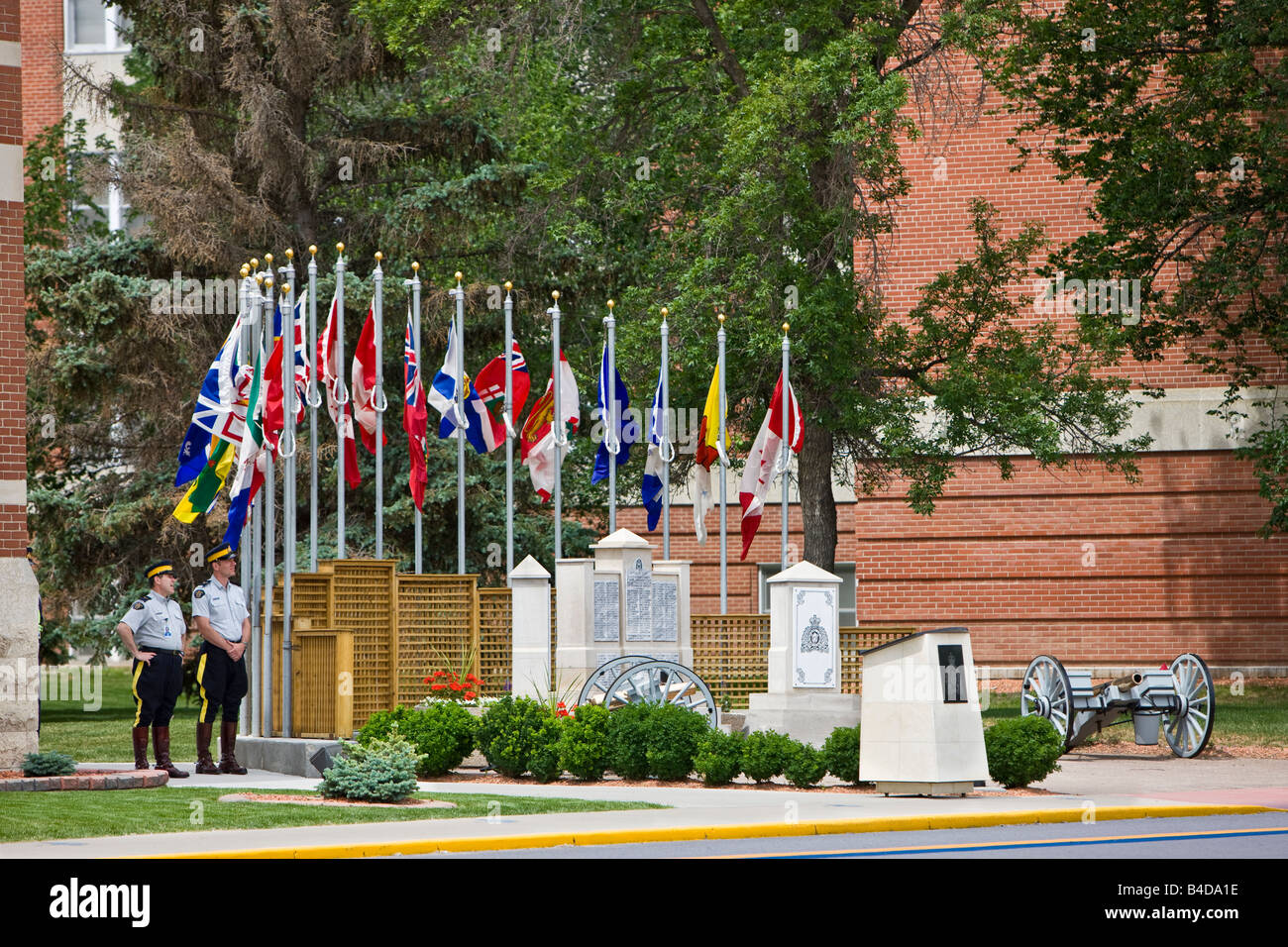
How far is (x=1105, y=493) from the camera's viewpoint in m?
28.9

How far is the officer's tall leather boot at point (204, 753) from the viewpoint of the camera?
57.2 ft

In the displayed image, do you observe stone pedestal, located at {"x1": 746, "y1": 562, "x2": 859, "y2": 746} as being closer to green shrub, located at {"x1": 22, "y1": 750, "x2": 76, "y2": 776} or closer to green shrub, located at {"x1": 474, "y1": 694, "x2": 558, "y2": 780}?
green shrub, located at {"x1": 474, "y1": 694, "x2": 558, "y2": 780}

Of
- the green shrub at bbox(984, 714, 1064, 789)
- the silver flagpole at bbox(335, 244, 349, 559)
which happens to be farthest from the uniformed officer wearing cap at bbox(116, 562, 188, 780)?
the green shrub at bbox(984, 714, 1064, 789)

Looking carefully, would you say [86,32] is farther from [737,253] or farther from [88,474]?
[737,253]

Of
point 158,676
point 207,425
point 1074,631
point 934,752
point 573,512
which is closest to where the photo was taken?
point 934,752

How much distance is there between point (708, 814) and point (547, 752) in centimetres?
344

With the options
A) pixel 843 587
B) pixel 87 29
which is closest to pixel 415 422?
pixel 843 587

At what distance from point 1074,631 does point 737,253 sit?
886cm

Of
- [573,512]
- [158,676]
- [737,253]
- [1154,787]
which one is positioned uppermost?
[737,253]

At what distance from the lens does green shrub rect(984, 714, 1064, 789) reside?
15.6 m

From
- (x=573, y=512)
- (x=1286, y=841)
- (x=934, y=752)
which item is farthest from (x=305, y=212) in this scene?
(x=1286, y=841)

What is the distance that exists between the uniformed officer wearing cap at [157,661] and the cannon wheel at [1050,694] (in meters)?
9.17

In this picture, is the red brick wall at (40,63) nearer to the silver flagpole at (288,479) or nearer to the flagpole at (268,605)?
the silver flagpole at (288,479)

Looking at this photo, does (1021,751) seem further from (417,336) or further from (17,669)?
(17,669)
